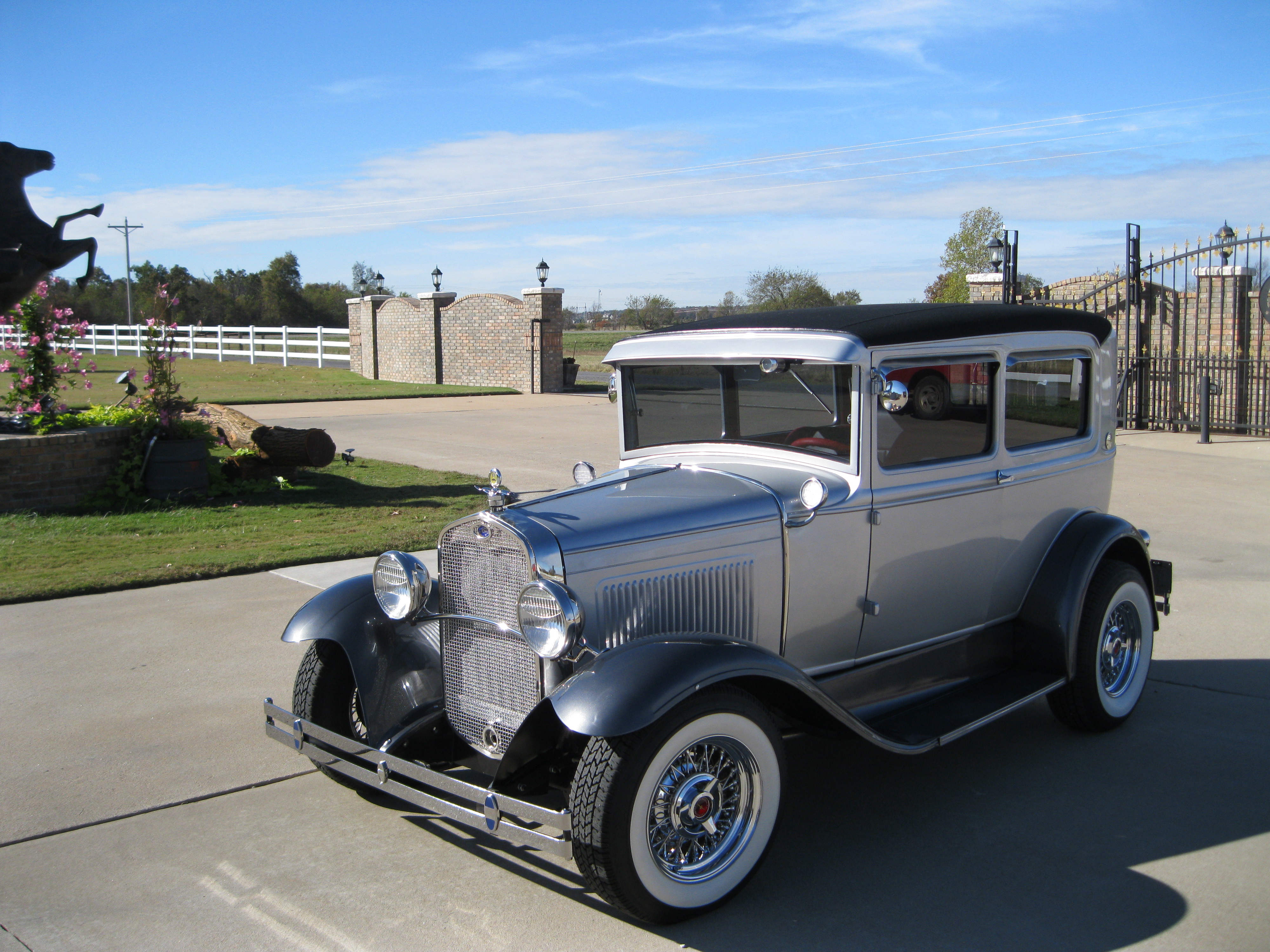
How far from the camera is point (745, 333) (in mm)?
3812

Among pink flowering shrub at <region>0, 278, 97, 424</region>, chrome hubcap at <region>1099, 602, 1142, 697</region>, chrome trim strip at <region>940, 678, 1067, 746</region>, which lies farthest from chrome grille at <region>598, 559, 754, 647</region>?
pink flowering shrub at <region>0, 278, 97, 424</region>

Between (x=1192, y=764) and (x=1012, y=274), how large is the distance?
1244cm

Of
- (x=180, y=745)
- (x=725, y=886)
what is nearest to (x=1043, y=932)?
(x=725, y=886)

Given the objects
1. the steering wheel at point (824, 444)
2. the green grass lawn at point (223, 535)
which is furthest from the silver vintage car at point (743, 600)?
the green grass lawn at point (223, 535)

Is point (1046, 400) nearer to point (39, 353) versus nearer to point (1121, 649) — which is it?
point (1121, 649)

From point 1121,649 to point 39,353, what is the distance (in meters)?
9.04

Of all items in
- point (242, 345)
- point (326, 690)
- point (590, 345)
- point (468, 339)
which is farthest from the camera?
point (590, 345)

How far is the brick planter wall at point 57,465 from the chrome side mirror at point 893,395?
7819 mm

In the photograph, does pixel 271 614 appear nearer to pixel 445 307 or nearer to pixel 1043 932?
pixel 1043 932

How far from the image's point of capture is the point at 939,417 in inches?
153

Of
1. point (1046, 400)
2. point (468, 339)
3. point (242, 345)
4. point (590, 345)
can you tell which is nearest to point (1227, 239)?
point (1046, 400)

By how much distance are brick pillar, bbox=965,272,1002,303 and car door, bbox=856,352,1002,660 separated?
1358cm

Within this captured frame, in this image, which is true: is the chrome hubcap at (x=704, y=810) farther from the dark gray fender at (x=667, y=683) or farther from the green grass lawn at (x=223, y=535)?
the green grass lawn at (x=223, y=535)

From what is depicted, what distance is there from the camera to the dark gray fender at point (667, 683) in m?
2.68
